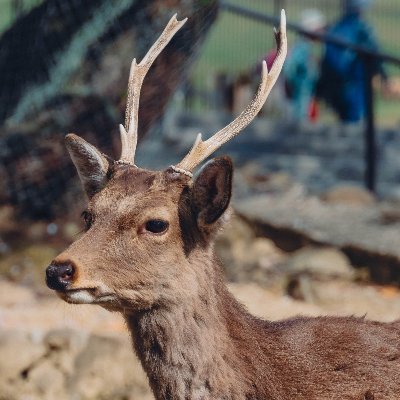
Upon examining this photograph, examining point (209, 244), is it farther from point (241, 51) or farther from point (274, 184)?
point (241, 51)

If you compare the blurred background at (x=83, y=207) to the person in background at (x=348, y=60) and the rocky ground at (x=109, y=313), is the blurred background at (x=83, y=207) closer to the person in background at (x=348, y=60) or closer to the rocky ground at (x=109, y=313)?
the rocky ground at (x=109, y=313)

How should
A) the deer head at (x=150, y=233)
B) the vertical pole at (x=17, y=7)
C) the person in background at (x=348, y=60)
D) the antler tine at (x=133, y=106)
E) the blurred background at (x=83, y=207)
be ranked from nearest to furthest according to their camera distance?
the deer head at (x=150, y=233) → the antler tine at (x=133, y=106) → the blurred background at (x=83, y=207) → the vertical pole at (x=17, y=7) → the person in background at (x=348, y=60)

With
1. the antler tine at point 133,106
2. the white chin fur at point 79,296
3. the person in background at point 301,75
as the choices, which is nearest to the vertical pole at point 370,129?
the person in background at point 301,75

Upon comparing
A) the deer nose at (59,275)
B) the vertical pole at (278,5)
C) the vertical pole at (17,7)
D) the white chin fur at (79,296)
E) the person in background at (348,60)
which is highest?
the vertical pole at (278,5)

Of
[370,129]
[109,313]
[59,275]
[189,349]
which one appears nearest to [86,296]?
[59,275]

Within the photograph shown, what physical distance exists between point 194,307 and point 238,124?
32.1 inches

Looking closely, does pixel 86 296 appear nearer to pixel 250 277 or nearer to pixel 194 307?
pixel 194 307

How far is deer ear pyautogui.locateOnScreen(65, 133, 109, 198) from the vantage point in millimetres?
5402

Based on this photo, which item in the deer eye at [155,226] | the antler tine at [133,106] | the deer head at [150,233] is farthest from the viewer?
the antler tine at [133,106]

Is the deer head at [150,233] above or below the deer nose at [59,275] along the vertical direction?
above

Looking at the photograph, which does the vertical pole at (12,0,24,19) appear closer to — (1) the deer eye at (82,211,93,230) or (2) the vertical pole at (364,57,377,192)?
(2) the vertical pole at (364,57,377,192)

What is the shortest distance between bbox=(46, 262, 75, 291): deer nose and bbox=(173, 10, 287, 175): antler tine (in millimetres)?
690

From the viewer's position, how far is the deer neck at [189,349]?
497 centimetres

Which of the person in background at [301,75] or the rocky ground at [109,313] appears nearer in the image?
the rocky ground at [109,313]
